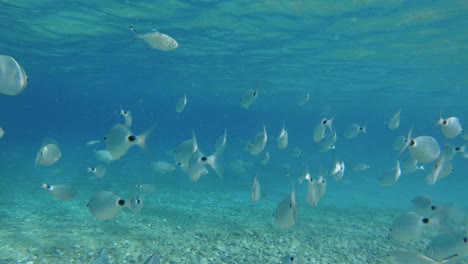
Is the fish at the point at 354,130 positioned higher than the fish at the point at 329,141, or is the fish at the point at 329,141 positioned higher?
the fish at the point at 354,130

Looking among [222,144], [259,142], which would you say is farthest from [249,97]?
[222,144]

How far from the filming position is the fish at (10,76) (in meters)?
4.99

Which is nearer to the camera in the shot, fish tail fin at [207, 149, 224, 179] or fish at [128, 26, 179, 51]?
fish tail fin at [207, 149, 224, 179]

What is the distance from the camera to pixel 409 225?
521cm

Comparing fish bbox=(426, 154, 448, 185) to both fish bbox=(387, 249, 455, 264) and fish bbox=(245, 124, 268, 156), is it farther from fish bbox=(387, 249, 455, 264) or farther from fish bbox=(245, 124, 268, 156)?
fish bbox=(245, 124, 268, 156)

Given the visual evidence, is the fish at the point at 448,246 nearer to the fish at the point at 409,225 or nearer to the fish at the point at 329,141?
the fish at the point at 409,225

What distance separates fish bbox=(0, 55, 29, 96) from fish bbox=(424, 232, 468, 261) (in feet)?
23.6

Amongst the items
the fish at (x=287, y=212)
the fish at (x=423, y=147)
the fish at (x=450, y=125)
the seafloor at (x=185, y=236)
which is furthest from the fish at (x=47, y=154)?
the fish at (x=450, y=125)

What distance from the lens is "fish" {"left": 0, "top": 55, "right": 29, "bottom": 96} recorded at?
16.4ft

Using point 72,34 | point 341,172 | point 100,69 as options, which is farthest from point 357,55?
point 100,69

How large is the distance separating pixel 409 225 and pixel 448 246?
61 centimetres

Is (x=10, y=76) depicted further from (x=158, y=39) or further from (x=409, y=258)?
(x=409, y=258)

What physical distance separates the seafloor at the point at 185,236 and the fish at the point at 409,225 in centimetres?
209

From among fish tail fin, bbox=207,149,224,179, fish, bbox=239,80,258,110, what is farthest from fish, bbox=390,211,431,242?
fish, bbox=239,80,258,110
